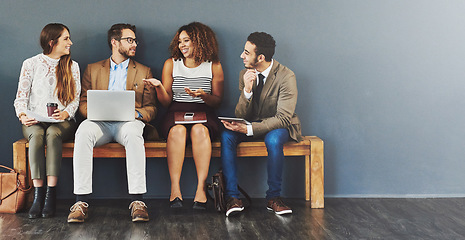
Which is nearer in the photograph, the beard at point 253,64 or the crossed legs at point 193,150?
the crossed legs at point 193,150

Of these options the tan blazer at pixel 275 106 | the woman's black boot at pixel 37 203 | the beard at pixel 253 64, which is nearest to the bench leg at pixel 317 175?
the tan blazer at pixel 275 106

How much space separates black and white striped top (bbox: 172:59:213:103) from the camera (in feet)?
11.4

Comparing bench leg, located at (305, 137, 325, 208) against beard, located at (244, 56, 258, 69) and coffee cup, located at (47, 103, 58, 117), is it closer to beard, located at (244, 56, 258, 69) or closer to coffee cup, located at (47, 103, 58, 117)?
beard, located at (244, 56, 258, 69)

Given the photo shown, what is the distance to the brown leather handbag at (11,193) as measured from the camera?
314 centimetres

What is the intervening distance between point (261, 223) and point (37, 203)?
1393 millimetres

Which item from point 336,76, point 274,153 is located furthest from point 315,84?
point 274,153

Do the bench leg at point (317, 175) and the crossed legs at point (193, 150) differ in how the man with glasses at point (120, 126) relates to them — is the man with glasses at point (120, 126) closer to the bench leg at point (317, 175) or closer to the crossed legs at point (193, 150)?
the crossed legs at point (193, 150)

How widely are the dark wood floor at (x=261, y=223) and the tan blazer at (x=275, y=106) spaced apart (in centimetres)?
55

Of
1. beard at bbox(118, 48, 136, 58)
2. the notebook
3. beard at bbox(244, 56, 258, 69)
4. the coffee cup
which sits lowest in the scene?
the notebook

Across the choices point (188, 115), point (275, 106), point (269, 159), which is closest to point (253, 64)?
point (275, 106)

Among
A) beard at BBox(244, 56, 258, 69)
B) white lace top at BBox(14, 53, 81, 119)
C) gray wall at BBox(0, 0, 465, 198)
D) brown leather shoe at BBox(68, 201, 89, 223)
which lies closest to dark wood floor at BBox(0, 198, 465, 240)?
brown leather shoe at BBox(68, 201, 89, 223)

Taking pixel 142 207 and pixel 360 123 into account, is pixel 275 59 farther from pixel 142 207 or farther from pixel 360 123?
pixel 142 207

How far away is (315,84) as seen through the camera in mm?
3701

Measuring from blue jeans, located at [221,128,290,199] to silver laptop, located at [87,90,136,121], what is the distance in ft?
2.14
